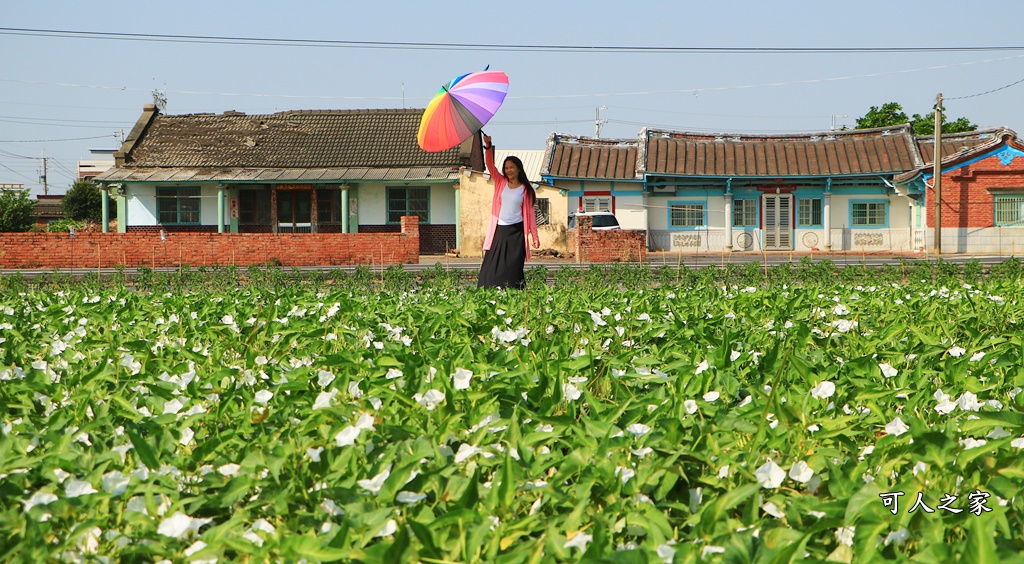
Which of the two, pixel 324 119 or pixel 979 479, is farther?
pixel 324 119

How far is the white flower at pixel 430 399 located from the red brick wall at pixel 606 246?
2198cm

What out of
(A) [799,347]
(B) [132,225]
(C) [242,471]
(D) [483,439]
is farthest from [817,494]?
(B) [132,225]

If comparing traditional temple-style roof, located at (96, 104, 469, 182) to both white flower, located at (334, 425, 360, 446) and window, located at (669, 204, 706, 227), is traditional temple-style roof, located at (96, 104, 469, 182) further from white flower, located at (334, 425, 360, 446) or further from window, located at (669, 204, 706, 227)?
white flower, located at (334, 425, 360, 446)

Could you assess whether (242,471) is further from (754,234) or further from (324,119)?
(324,119)

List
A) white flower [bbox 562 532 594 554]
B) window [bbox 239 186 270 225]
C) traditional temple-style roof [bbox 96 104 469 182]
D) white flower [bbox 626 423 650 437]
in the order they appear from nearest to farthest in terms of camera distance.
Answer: white flower [bbox 562 532 594 554] < white flower [bbox 626 423 650 437] < traditional temple-style roof [bbox 96 104 469 182] < window [bbox 239 186 270 225]

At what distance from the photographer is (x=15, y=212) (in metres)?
41.4

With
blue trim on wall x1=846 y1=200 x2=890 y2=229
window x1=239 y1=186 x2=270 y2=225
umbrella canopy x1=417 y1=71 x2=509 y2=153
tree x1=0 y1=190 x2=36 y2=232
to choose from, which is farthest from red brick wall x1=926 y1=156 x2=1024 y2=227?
tree x1=0 y1=190 x2=36 y2=232

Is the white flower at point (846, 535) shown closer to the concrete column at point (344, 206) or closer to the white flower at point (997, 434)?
the white flower at point (997, 434)

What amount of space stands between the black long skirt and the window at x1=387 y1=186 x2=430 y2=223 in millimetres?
24735

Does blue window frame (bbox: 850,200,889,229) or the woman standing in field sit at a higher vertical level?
blue window frame (bbox: 850,200,889,229)

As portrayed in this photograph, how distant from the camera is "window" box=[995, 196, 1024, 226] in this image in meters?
31.5

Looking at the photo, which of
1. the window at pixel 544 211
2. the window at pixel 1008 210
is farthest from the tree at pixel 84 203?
the window at pixel 1008 210

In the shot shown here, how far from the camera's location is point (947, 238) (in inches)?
1238

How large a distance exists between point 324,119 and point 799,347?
35.7 m
